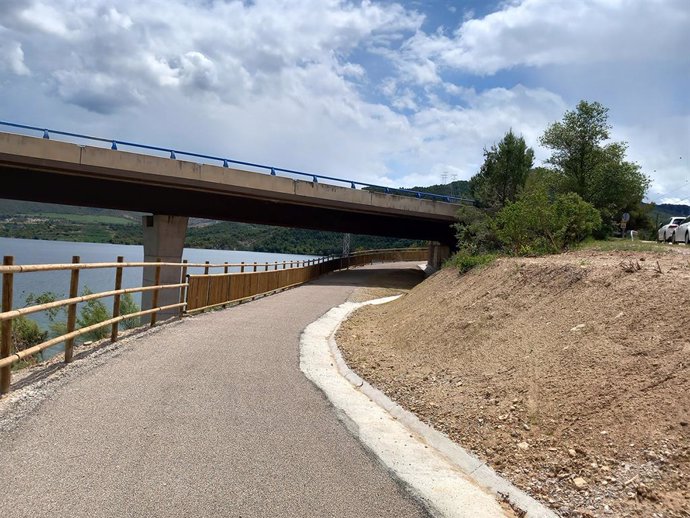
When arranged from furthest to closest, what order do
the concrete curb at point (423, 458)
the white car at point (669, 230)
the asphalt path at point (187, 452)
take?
the white car at point (669, 230), the concrete curb at point (423, 458), the asphalt path at point (187, 452)

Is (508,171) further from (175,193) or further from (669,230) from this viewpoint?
(175,193)

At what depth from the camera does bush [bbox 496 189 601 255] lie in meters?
15.0

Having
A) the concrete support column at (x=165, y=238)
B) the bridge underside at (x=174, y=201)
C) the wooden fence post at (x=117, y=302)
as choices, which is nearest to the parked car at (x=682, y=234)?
the wooden fence post at (x=117, y=302)

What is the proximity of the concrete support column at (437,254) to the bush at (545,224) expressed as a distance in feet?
134

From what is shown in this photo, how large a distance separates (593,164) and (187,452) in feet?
119

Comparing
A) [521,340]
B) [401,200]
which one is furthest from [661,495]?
[401,200]

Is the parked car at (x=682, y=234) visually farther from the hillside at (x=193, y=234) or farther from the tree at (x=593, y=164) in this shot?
the hillside at (x=193, y=234)

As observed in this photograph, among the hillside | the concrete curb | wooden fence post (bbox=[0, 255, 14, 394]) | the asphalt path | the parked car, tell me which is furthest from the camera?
the hillside

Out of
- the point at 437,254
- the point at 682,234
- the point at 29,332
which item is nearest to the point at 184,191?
the point at 29,332

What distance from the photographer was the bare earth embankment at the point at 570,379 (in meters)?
4.61

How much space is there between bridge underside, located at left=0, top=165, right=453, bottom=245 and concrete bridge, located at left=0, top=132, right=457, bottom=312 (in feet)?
0.17

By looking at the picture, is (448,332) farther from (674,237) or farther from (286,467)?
(674,237)

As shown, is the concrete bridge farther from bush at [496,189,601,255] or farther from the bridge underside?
bush at [496,189,601,255]

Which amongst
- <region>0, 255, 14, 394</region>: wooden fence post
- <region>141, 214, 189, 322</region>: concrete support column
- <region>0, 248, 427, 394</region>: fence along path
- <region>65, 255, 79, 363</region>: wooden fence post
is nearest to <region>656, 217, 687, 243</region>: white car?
<region>0, 248, 427, 394</region>: fence along path
